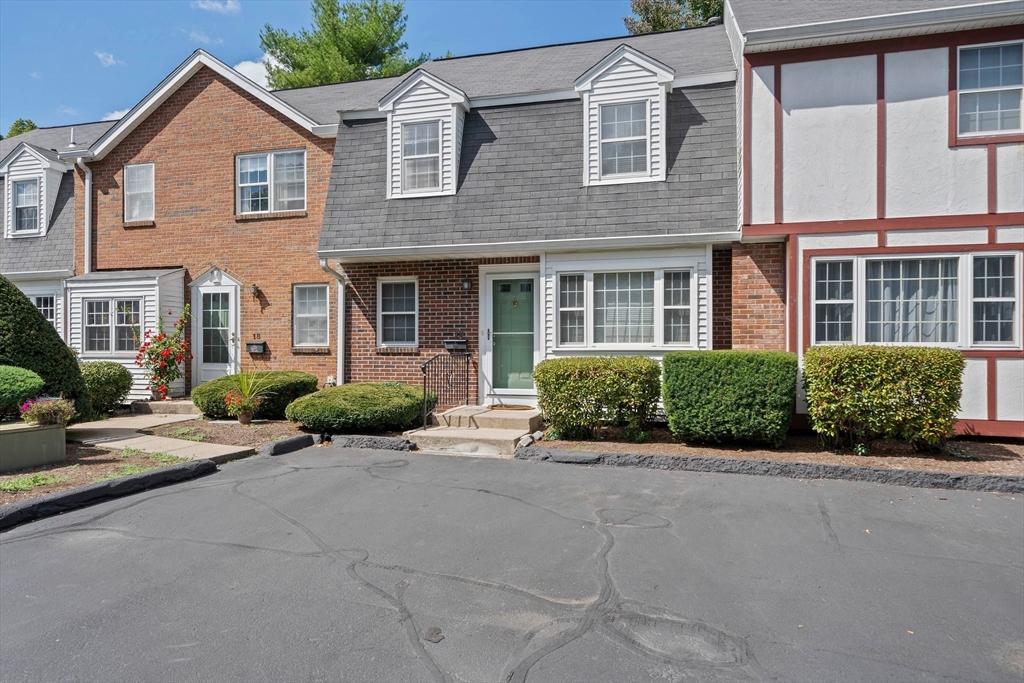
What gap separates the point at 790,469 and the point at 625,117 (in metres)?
6.66

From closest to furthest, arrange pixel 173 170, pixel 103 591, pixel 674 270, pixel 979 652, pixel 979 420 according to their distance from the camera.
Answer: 1. pixel 979 652
2. pixel 103 591
3. pixel 979 420
4. pixel 674 270
5. pixel 173 170

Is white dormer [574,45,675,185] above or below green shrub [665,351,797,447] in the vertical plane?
above

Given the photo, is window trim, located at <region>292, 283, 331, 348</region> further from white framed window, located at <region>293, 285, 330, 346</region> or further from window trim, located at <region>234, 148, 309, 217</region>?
window trim, located at <region>234, 148, 309, 217</region>

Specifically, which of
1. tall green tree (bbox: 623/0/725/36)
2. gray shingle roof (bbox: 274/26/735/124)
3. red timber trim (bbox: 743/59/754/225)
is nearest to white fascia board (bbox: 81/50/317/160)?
gray shingle roof (bbox: 274/26/735/124)

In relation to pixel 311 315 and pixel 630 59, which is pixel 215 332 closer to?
pixel 311 315

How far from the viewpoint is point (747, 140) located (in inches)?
383

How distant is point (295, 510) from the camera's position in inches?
241

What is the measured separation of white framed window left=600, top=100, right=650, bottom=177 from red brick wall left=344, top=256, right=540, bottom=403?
7.07ft

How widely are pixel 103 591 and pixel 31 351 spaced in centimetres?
649

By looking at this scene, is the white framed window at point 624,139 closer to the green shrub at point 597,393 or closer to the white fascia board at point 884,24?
the white fascia board at point 884,24

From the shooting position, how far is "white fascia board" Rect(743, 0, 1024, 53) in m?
8.65

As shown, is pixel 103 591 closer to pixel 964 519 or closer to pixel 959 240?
pixel 964 519

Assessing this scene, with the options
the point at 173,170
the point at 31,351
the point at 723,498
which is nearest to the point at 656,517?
the point at 723,498

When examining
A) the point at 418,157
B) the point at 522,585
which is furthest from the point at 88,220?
the point at 522,585
